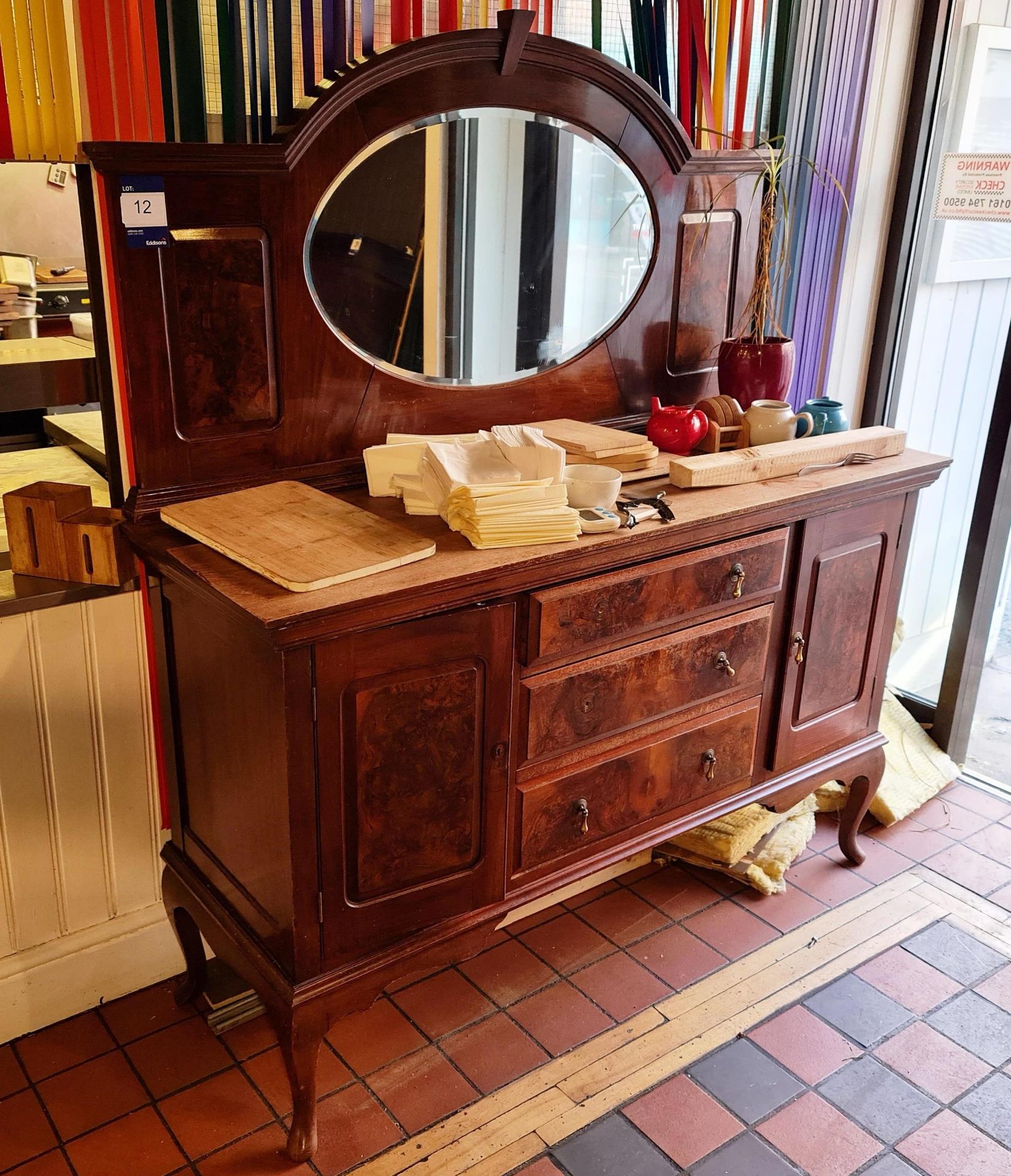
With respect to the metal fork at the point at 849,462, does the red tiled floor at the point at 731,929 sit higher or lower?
lower

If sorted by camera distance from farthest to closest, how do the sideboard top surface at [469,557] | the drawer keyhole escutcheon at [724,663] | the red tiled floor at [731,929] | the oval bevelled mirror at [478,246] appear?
the red tiled floor at [731,929] < the drawer keyhole escutcheon at [724,663] < the oval bevelled mirror at [478,246] < the sideboard top surface at [469,557]

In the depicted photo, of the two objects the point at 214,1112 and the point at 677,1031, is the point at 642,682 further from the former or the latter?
the point at 214,1112

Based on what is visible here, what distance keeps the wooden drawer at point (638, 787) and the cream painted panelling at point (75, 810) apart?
0.90m

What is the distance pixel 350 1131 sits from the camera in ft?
7.37

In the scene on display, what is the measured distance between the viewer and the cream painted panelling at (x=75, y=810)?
2.31 metres

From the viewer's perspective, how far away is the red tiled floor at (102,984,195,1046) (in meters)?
2.49

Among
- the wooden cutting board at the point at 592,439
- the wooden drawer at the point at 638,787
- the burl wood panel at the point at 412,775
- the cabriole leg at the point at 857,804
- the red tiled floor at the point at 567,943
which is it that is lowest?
the red tiled floor at the point at 567,943

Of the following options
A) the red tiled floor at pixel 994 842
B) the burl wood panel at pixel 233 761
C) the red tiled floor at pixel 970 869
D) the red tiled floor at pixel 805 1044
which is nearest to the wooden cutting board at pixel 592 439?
the burl wood panel at pixel 233 761

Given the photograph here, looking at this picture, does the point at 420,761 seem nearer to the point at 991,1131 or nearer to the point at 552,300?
the point at 552,300

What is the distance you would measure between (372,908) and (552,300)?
1.41 meters

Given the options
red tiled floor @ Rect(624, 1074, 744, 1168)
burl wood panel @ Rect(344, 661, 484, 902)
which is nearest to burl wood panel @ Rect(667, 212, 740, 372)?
burl wood panel @ Rect(344, 661, 484, 902)

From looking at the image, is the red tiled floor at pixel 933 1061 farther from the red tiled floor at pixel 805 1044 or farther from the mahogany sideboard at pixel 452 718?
the mahogany sideboard at pixel 452 718

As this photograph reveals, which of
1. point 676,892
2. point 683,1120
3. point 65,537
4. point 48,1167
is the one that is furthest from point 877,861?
point 65,537

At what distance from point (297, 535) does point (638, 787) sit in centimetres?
96
